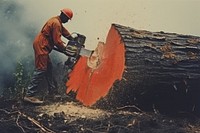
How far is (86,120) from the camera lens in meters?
5.06

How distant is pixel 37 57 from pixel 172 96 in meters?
2.02

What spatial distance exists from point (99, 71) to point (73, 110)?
2.21 ft

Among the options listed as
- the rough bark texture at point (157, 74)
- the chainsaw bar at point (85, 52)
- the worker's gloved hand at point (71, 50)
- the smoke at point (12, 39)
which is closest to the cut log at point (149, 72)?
the rough bark texture at point (157, 74)

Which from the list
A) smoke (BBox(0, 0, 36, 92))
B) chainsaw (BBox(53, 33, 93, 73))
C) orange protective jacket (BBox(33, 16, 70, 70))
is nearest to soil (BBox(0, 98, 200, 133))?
orange protective jacket (BBox(33, 16, 70, 70))

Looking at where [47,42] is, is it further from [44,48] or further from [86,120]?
[86,120]

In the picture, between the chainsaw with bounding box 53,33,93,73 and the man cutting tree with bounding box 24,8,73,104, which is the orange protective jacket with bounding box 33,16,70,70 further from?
the chainsaw with bounding box 53,33,93,73

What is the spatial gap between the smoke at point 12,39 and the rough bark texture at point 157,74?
9.39 ft

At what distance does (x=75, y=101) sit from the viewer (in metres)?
6.15

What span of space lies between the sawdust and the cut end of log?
Answer: 18cm

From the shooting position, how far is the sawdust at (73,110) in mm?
5256

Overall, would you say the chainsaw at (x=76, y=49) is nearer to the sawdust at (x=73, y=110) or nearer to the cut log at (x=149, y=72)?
the cut log at (x=149, y=72)

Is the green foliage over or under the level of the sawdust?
over

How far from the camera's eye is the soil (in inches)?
187

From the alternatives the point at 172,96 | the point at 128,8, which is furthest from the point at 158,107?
the point at 128,8
